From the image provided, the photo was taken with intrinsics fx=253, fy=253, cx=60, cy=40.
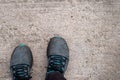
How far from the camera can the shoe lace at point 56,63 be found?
188 cm

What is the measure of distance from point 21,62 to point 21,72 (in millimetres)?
84

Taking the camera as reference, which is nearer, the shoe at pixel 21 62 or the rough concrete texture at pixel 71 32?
the shoe at pixel 21 62

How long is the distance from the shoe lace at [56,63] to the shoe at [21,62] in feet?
0.51

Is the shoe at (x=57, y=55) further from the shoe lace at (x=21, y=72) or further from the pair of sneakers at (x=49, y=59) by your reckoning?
the shoe lace at (x=21, y=72)

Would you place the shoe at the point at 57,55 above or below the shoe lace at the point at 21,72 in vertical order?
above

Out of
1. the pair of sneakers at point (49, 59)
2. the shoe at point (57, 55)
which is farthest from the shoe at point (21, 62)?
the shoe at point (57, 55)

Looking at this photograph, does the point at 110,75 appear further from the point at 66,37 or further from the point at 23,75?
the point at 23,75

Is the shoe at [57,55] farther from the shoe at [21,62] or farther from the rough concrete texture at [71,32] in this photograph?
the shoe at [21,62]

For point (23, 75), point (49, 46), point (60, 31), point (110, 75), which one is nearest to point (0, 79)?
point (23, 75)

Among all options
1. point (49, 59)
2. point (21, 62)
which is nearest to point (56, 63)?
point (49, 59)

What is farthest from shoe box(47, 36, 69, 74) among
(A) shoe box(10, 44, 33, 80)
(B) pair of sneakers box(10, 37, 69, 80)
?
(A) shoe box(10, 44, 33, 80)

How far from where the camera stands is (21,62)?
1905mm

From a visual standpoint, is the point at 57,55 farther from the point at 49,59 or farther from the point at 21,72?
the point at 21,72

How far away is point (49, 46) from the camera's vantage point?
1967mm
